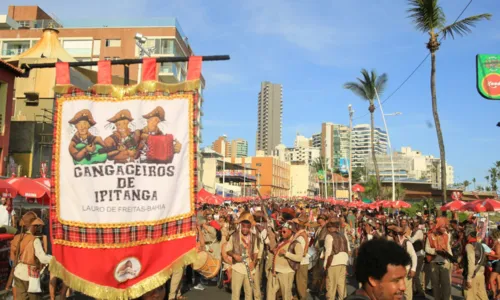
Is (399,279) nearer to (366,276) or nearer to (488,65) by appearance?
(366,276)

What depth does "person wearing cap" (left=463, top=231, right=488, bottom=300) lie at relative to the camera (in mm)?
8711

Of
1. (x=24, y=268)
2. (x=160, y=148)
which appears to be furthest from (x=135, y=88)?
(x=24, y=268)

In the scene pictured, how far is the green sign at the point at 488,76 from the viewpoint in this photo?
1366cm

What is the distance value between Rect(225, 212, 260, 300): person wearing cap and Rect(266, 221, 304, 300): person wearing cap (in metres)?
0.44

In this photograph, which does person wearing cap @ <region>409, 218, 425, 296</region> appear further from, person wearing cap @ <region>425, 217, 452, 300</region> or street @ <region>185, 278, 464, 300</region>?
person wearing cap @ <region>425, 217, 452, 300</region>

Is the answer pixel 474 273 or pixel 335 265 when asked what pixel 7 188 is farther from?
pixel 474 273

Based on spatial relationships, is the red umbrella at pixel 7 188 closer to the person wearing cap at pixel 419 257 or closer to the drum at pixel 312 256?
the drum at pixel 312 256

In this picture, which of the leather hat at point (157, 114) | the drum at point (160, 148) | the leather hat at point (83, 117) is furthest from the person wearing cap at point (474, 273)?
the leather hat at point (83, 117)

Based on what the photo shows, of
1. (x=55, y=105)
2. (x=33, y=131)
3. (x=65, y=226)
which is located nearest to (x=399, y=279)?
(x=65, y=226)

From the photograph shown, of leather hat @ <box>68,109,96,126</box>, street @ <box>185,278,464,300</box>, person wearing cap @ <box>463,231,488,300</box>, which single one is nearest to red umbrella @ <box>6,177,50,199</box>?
street @ <box>185,278,464,300</box>

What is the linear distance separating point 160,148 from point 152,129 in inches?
7.3

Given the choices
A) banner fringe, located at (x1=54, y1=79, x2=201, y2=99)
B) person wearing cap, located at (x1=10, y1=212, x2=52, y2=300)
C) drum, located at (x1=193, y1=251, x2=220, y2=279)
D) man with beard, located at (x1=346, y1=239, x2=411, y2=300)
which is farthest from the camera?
drum, located at (x1=193, y1=251, x2=220, y2=279)

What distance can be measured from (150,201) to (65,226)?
783 millimetres

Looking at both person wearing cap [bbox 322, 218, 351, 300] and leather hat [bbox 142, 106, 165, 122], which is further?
person wearing cap [bbox 322, 218, 351, 300]
